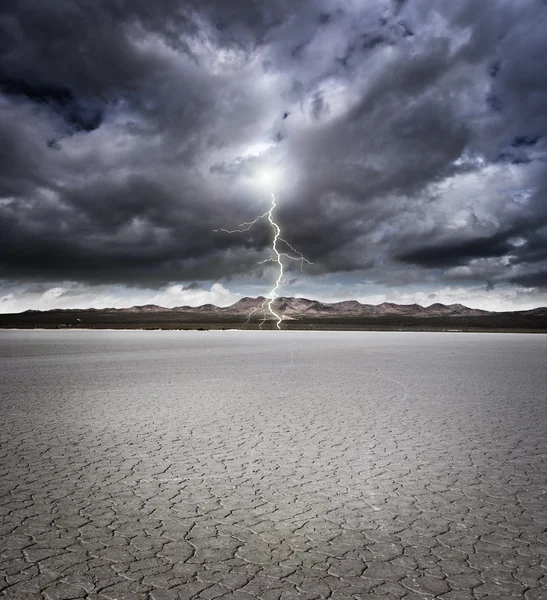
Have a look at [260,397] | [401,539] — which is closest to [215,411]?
[260,397]

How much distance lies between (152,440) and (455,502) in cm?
424

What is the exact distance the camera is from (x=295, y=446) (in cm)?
648

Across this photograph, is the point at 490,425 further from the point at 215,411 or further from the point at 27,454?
the point at 27,454

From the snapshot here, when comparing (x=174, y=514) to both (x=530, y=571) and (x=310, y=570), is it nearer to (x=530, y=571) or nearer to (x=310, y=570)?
(x=310, y=570)

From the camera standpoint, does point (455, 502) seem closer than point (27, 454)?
Yes

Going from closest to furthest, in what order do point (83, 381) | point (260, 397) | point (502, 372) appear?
point (260, 397) < point (83, 381) < point (502, 372)

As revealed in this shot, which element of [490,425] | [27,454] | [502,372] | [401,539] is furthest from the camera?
[502,372]

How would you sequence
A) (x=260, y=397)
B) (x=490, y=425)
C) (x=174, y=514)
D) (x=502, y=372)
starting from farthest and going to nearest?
1. (x=502, y=372)
2. (x=260, y=397)
3. (x=490, y=425)
4. (x=174, y=514)

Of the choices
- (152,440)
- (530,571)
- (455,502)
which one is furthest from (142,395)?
(530,571)

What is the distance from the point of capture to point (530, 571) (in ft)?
10.6

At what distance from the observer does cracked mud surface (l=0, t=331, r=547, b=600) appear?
3.12 metres

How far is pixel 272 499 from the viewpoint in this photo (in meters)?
4.51

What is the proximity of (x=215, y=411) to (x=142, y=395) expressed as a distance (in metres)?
2.68

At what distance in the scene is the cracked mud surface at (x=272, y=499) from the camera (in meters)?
3.12
